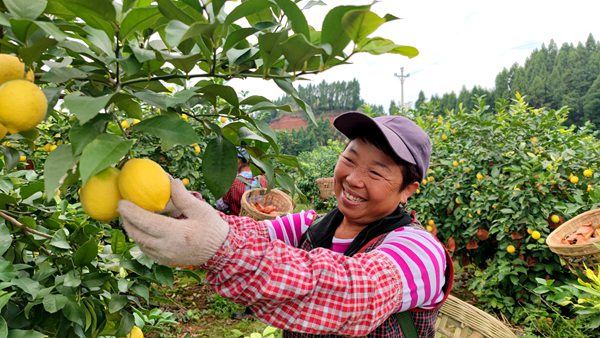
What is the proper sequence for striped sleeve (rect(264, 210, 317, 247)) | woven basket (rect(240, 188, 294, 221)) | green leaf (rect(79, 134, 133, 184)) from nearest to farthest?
green leaf (rect(79, 134, 133, 184)), striped sleeve (rect(264, 210, 317, 247)), woven basket (rect(240, 188, 294, 221))

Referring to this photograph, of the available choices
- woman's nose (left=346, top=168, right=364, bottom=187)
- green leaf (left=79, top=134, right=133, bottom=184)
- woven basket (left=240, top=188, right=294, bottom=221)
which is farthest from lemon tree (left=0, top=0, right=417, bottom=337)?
woven basket (left=240, top=188, right=294, bottom=221)

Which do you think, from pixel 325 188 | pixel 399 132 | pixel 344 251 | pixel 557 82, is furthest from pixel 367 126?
pixel 557 82

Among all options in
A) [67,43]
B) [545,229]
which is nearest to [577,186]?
[545,229]

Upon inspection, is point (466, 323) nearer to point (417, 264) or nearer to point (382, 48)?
point (417, 264)

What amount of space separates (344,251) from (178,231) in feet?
2.23

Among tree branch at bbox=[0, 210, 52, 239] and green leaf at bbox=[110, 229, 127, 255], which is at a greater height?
tree branch at bbox=[0, 210, 52, 239]

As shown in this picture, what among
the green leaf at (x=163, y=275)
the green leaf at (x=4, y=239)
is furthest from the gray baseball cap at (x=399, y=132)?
the green leaf at (x=4, y=239)

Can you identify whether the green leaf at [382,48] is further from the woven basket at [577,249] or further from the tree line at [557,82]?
→ the tree line at [557,82]

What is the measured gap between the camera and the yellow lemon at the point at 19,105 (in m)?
0.56

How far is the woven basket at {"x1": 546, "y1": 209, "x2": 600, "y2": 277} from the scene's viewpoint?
2264mm

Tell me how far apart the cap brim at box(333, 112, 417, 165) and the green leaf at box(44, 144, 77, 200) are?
753mm

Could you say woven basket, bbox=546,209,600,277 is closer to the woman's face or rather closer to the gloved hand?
the woman's face

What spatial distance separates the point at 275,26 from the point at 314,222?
859 mm

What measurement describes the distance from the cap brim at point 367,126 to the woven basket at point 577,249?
1.55 m
